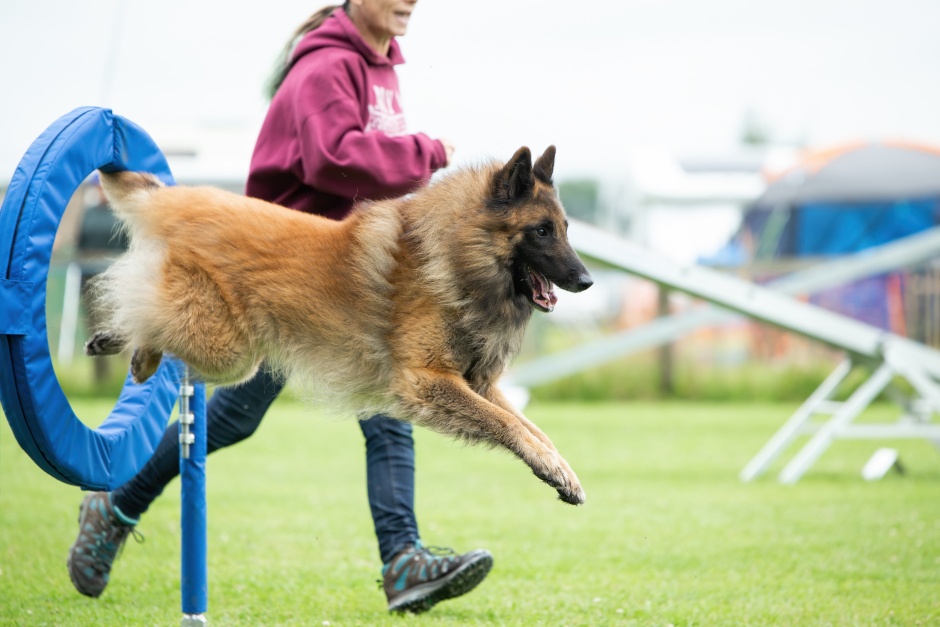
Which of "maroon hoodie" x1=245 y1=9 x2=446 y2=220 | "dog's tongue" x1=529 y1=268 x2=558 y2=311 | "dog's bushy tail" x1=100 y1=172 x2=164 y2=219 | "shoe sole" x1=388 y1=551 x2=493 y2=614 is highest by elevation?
"maroon hoodie" x1=245 y1=9 x2=446 y2=220

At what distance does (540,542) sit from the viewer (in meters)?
4.24

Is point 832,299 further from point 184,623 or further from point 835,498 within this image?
point 184,623

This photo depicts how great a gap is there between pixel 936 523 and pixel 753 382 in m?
6.51

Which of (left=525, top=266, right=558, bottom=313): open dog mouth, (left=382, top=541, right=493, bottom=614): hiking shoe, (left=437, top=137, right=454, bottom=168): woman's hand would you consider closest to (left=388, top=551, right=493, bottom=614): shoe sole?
(left=382, top=541, right=493, bottom=614): hiking shoe

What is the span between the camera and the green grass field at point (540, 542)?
308 centimetres

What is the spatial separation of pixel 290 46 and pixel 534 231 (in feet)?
4.48

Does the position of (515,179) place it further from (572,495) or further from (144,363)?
(144,363)

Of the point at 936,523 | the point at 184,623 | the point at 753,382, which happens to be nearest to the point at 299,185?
the point at 184,623

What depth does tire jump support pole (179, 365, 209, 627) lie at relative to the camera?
263cm

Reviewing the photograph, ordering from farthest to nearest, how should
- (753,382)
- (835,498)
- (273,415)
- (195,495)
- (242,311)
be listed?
(753,382) < (273,415) < (835,498) < (195,495) < (242,311)

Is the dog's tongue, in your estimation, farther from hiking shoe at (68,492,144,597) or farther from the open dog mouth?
hiking shoe at (68,492,144,597)

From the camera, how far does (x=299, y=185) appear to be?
290 cm

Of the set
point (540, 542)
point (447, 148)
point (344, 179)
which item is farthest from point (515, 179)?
point (540, 542)

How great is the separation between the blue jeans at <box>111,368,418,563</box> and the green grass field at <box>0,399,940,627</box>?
0.32 metres
